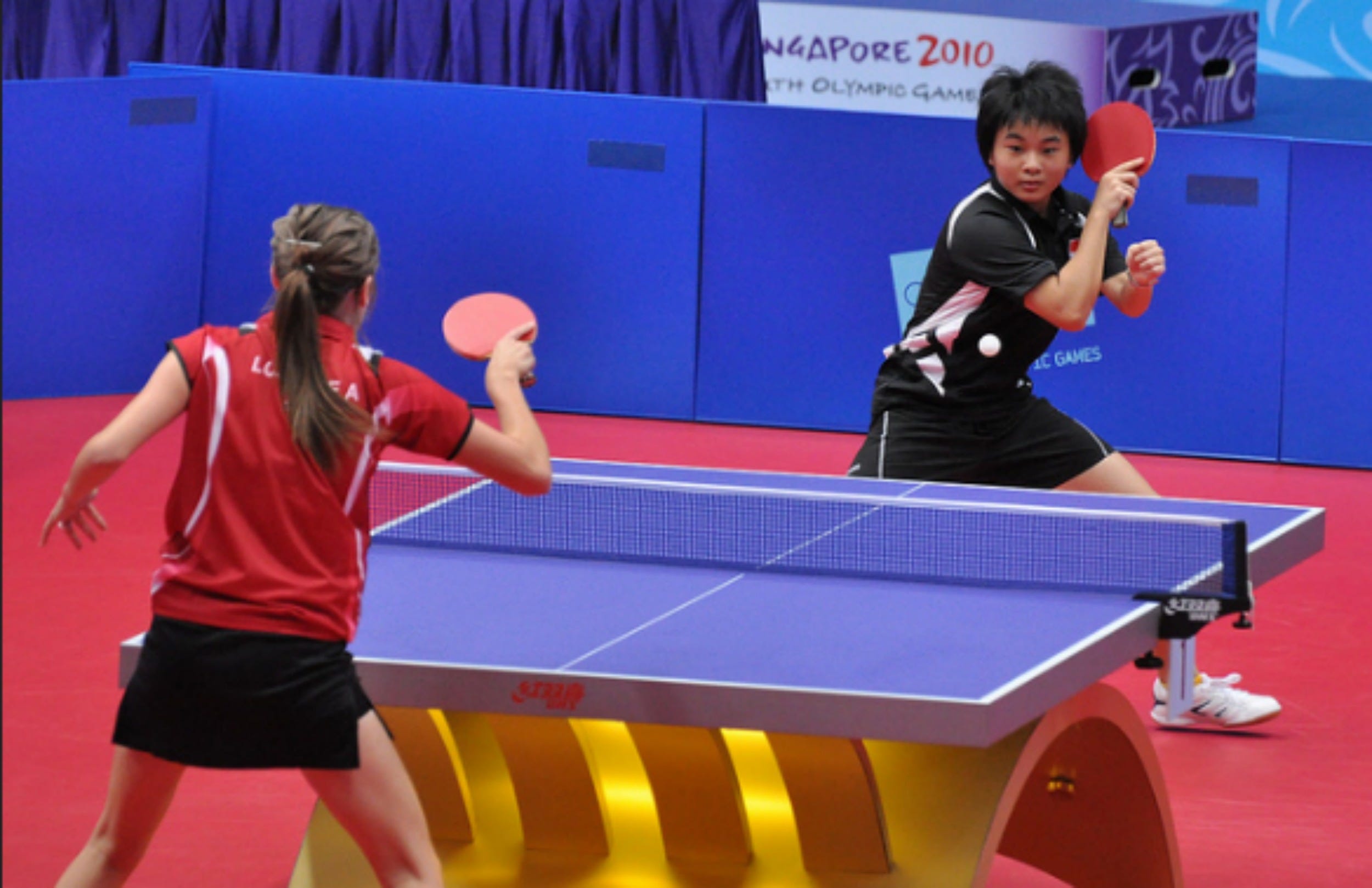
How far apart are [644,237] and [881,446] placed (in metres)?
4.68

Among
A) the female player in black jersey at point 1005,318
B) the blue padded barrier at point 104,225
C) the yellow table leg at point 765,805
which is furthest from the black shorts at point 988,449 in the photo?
the blue padded barrier at point 104,225

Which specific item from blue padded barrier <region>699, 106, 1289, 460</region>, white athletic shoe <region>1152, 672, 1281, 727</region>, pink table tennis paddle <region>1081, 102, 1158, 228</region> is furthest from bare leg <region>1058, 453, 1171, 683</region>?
blue padded barrier <region>699, 106, 1289, 460</region>

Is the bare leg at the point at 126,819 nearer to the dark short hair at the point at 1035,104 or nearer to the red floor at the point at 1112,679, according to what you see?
the red floor at the point at 1112,679

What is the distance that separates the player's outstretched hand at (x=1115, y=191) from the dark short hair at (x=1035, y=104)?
0.38 feet

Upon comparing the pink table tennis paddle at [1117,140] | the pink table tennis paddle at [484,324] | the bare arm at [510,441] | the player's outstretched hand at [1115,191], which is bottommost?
the bare arm at [510,441]

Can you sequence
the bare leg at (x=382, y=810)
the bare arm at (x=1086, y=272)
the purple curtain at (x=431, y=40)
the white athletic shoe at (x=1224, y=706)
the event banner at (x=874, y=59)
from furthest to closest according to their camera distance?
the event banner at (x=874, y=59)
the purple curtain at (x=431, y=40)
the white athletic shoe at (x=1224, y=706)
the bare arm at (x=1086, y=272)
the bare leg at (x=382, y=810)

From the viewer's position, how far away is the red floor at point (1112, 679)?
4195 millimetres

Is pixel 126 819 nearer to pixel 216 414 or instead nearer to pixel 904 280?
pixel 216 414

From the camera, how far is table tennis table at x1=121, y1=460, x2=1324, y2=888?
2.88 m

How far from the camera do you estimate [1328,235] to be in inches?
345

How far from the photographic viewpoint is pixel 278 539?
8.95 ft

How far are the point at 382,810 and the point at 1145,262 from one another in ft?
7.84

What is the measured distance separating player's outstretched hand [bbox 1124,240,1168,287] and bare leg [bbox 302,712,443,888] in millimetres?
2295

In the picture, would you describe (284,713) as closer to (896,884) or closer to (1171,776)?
(896,884)
